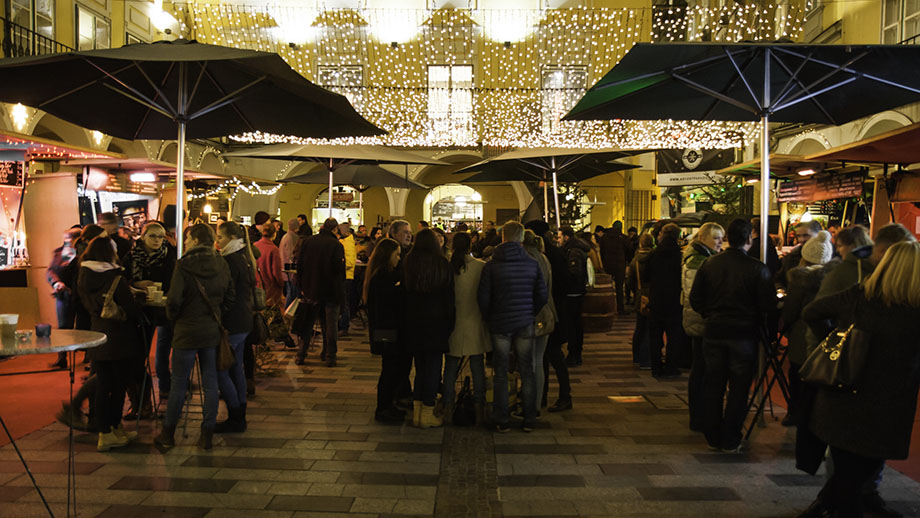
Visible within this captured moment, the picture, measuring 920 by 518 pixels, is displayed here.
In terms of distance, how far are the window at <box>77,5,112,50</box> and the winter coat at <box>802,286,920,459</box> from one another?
1704 centimetres

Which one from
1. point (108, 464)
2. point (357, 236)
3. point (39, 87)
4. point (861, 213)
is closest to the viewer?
point (108, 464)

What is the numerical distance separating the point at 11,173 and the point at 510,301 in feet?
24.8

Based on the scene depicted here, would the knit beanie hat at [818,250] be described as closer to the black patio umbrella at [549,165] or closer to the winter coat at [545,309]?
the winter coat at [545,309]

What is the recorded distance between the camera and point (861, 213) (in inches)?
459

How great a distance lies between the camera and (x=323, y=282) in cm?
838

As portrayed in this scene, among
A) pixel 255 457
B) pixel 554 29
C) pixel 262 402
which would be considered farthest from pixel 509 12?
pixel 255 457

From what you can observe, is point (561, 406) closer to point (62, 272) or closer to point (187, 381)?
point (187, 381)

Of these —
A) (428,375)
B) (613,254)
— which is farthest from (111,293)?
(613,254)

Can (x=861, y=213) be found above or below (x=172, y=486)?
above

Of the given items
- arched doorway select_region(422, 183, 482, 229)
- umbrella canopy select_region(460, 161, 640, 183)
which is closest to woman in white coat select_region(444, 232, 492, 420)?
umbrella canopy select_region(460, 161, 640, 183)

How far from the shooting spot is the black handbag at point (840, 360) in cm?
327

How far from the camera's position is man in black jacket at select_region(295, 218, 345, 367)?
330 inches

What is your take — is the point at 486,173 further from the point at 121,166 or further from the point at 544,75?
the point at 544,75

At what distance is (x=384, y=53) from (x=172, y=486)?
64.0ft
